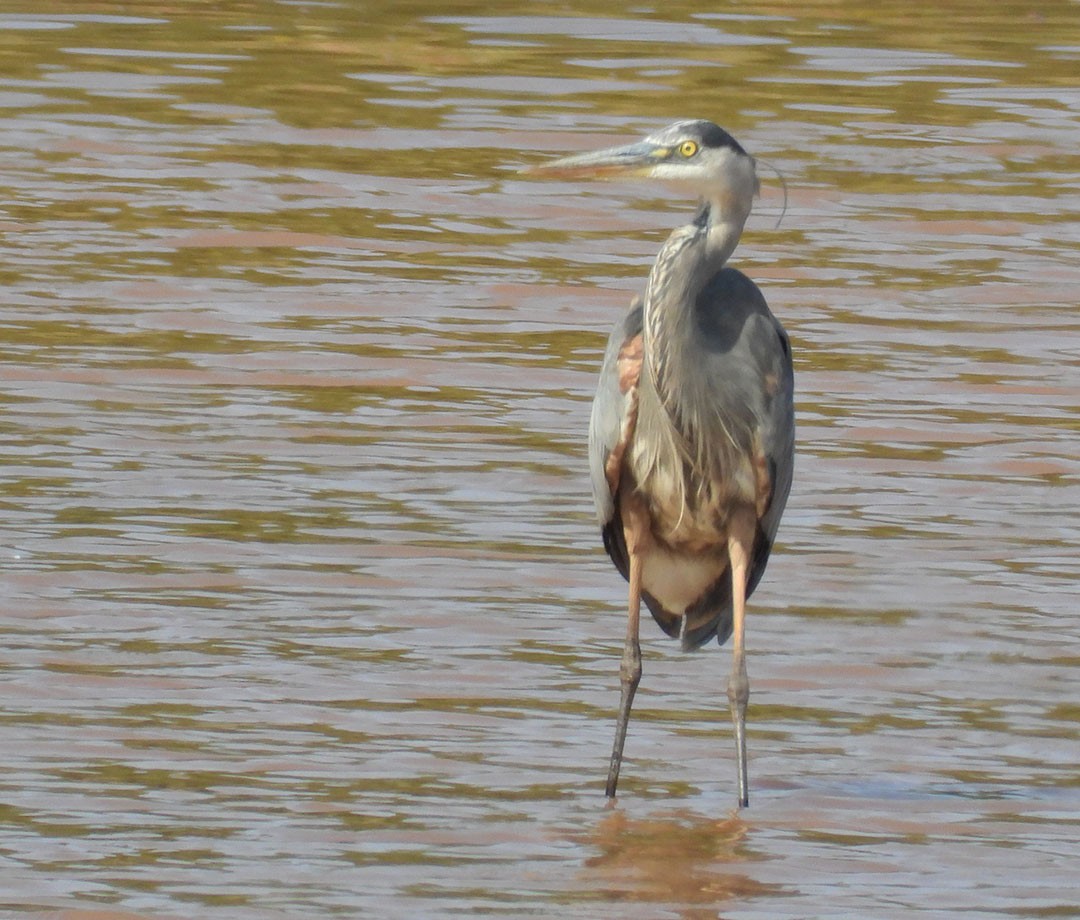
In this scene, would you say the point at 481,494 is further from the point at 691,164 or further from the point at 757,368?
the point at 691,164

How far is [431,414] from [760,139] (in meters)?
4.72

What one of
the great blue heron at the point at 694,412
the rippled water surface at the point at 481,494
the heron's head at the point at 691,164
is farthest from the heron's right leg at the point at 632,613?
the heron's head at the point at 691,164

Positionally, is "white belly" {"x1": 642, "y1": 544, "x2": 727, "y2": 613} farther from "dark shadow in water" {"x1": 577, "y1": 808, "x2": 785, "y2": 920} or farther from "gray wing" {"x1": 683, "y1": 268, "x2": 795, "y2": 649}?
"dark shadow in water" {"x1": 577, "y1": 808, "x2": 785, "y2": 920}

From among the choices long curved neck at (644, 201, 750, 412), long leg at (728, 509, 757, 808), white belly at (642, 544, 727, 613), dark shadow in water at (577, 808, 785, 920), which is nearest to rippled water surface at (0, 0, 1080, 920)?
dark shadow in water at (577, 808, 785, 920)

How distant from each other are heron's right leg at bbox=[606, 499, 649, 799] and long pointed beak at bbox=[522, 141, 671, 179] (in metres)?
0.85

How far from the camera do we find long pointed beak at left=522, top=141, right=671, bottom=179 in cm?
671

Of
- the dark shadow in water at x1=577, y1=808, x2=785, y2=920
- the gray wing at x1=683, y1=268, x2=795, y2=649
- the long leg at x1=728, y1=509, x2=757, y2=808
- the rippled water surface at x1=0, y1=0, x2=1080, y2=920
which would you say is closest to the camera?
the dark shadow in water at x1=577, y1=808, x2=785, y2=920

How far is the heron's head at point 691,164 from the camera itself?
6652 millimetres

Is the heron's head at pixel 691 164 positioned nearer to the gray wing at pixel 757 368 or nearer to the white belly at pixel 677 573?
the gray wing at pixel 757 368

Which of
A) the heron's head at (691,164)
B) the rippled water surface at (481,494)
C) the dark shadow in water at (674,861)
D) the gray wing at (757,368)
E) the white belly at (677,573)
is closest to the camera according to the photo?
the dark shadow in water at (674,861)

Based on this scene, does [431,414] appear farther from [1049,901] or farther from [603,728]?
[1049,901]

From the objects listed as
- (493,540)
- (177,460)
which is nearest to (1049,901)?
(493,540)

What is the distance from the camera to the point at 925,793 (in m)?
6.55

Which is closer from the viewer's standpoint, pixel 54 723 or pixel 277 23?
pixel 54 723
